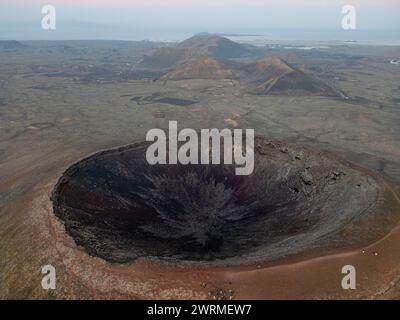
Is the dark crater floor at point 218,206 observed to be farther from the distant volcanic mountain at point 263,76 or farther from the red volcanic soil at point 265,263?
the distant volcanic mountain at point 263,76

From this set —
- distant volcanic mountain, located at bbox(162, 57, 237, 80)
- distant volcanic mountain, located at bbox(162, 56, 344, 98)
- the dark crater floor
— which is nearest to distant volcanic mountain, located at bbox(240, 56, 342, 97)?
distant volcanic mountain, located at bbox(162, 56, 344, 98)

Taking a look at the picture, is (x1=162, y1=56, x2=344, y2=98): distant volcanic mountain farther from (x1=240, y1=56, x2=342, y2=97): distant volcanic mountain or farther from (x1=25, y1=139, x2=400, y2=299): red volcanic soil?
(x1=25, y1=139, x2=400, y2=299): red volcanic soil

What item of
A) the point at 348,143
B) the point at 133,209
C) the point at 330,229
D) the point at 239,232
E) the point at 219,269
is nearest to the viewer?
the point at 219,269

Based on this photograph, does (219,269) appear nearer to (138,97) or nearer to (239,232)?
(239,232)

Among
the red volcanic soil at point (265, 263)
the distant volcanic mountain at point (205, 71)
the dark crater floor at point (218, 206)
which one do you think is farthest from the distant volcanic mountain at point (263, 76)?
the red volcanic soil at point (265, 263)
